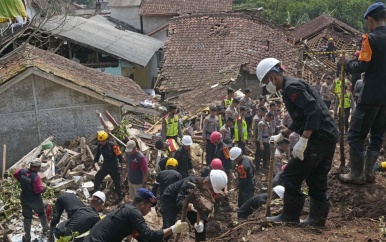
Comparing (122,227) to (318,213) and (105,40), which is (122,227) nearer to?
(318,213)

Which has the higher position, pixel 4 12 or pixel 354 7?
pixel 4 12

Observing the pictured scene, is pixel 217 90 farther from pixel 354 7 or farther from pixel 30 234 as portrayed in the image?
pixel 354 7

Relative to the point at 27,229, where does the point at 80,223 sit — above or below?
above

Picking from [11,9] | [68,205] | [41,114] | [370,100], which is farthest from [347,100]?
[11,9]

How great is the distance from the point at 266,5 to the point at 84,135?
145 ft

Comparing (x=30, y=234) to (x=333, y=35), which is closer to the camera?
(x=30, y=234)

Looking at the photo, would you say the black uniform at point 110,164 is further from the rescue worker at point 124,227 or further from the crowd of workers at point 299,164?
the rescue worker at point 124,227

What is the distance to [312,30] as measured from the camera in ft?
119

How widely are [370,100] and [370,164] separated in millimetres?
915

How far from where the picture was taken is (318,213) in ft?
20.3

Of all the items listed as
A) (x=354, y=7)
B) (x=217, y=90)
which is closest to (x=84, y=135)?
(x=217, y=90)

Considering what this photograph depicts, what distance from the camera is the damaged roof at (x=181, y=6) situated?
1560 inches

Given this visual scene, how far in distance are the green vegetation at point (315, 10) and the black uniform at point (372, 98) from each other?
43.7 meters

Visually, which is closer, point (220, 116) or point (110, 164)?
point (110, 164)
